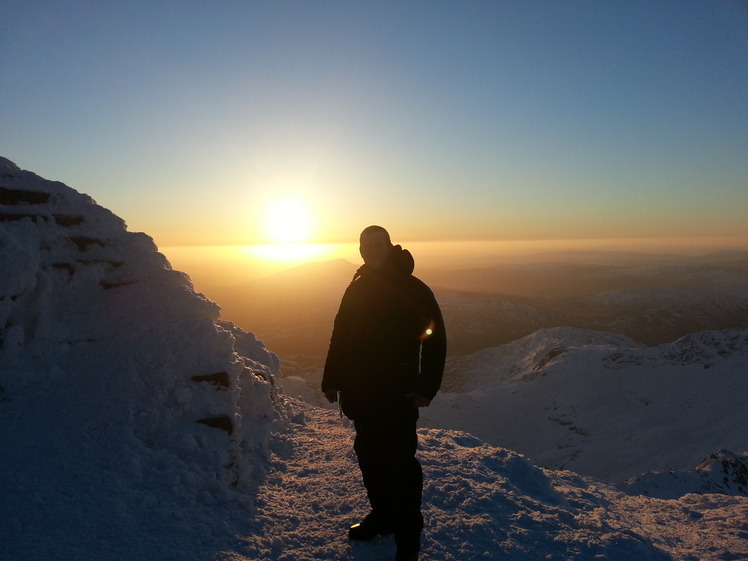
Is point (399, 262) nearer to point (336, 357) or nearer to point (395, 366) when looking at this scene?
point (395, 366)

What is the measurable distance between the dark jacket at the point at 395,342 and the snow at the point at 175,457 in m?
1.74

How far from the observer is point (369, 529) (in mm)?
4344

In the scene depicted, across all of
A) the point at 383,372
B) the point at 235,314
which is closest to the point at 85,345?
the point at 383,372

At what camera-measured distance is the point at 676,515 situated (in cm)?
752

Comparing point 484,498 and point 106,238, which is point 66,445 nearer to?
point 106,238

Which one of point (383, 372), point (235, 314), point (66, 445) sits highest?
point (383, 372)

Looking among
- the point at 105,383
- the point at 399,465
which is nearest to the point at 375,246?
the point at 399,465

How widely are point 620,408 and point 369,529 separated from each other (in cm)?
3781

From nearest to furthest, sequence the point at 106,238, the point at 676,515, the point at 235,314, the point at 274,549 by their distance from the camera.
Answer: the point at 274,549 < the point at 676,515 < the point at 106,238 < the point at 235,314

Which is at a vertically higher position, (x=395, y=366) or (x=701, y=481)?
(x=395, y=366)

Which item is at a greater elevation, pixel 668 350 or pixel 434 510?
pixel 434 510

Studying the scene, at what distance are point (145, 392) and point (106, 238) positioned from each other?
3.99 meters

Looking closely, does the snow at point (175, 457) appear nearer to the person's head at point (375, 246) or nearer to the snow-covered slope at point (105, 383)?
the snow-covered slope at point (105, 383)

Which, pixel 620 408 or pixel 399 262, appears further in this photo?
pixel 620 408
